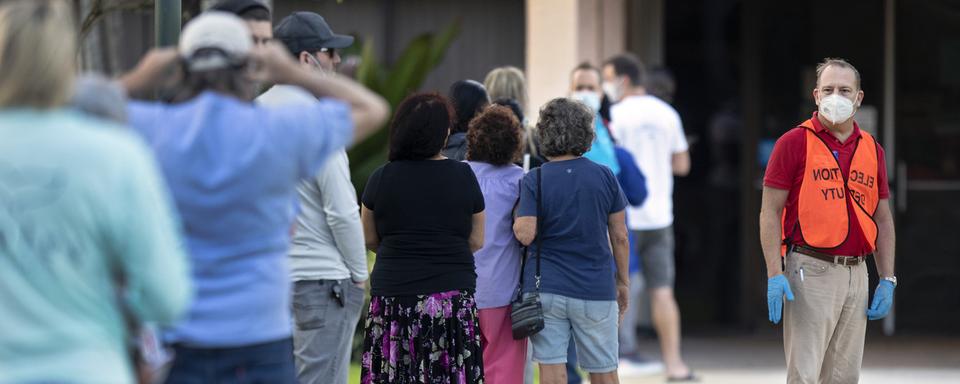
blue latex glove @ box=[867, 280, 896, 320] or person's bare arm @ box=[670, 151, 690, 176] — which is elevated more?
person's bare arm @ box=[670, 151, 690, 176]

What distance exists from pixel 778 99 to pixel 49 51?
8713mm

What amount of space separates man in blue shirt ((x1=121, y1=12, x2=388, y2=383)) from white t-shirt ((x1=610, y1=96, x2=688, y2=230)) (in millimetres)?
5619

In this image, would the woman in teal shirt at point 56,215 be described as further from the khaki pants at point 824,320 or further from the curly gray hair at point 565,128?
the khaki pants at point 824,320

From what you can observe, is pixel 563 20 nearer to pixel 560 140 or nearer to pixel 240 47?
pixel 560 140

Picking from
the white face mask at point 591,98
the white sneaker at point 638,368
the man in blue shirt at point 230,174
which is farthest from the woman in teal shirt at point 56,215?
the white sneaker at point 638,368

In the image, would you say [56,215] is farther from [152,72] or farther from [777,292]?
[777,292]

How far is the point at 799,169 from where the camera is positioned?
604cm

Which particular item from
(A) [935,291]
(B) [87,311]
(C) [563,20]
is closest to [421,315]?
(B) [87,311]

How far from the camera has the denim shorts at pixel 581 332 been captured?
19.9 feet

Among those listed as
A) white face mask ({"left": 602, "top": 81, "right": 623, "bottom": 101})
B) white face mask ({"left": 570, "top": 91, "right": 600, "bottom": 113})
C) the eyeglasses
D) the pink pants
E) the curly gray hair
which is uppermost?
the eyeglasses

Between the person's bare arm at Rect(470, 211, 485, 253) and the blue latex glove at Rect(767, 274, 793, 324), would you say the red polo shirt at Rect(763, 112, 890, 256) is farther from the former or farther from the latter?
the person's bare arm at Rect(470, 211, 485, 253)

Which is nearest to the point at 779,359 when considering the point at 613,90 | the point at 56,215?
the point at 613,90

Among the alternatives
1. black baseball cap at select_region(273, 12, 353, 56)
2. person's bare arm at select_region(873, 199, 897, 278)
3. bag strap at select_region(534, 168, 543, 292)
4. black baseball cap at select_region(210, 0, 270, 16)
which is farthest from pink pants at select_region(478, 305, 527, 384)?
black baseball cap at select_region(210, 0, 270, 16)

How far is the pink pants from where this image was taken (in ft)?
20.4
